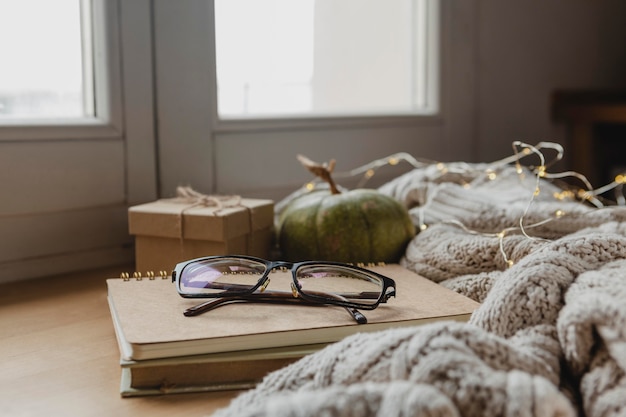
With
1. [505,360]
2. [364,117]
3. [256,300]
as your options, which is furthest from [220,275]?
[364,117]

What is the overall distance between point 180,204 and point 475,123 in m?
0.90

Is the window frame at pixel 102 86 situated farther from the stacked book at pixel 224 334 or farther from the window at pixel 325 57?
the stacked book at pixel 224 334

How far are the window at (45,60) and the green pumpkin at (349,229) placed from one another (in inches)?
15.5

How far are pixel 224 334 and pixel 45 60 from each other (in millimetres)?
639

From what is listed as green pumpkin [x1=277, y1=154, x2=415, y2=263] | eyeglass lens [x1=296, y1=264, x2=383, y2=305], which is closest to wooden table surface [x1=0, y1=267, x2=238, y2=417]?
eyeglass lens [x1=296, y1=264, x2=383, y2=305]

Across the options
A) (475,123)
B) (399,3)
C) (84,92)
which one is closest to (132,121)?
(84,92)

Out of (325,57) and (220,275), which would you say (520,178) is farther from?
(220,275)

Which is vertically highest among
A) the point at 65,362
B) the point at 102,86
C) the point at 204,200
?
the point at 102,86

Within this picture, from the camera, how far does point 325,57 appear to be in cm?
137

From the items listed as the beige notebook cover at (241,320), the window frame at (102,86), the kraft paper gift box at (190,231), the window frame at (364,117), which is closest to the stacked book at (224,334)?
the beige notebook cover at (241,320)

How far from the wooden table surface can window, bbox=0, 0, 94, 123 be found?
0.89 ft

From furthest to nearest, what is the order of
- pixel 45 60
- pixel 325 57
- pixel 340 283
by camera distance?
pixel 325 57
pixel 45 60
pixel 340 283

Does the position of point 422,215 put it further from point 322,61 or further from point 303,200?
point 322,61

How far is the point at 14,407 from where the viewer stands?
1.77 ft
